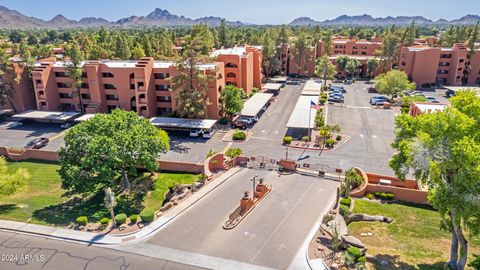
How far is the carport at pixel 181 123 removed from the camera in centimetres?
5846

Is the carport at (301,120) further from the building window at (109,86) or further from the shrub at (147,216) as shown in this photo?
the building window at (109,86)

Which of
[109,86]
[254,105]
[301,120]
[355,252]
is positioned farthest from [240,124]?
[355,252]

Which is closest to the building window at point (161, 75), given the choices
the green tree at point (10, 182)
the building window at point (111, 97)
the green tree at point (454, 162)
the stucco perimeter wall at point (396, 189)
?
the building window at point (111, 97)

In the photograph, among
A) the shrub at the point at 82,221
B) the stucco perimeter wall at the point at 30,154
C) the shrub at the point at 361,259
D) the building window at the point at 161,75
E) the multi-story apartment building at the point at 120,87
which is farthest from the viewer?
the building window at the point at 161,75

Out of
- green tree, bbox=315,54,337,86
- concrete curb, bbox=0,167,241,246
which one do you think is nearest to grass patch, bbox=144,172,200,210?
concrete curb, bbox=0,167,241,246

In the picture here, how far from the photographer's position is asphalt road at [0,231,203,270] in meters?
25.2

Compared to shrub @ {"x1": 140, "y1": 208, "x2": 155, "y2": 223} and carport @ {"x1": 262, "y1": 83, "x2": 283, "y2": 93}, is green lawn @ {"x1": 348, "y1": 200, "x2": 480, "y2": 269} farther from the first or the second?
carport @ {"x1": 262, "y1": 83, "x2": 283, "y2": 93}

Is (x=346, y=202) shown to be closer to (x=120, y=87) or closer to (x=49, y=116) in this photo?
(x=120, y=87)

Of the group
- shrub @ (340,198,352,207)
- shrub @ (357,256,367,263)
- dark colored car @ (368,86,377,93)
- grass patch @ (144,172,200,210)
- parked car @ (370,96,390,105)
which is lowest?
grass patch @ (144,172,200,210)

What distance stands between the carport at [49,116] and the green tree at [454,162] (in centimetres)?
6342

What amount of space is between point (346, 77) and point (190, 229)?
335 ft

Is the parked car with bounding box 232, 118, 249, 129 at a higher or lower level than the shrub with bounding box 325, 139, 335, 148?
higher

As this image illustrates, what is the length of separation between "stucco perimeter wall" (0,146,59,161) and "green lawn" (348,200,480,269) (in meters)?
44.8

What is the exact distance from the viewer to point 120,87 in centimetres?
6838
